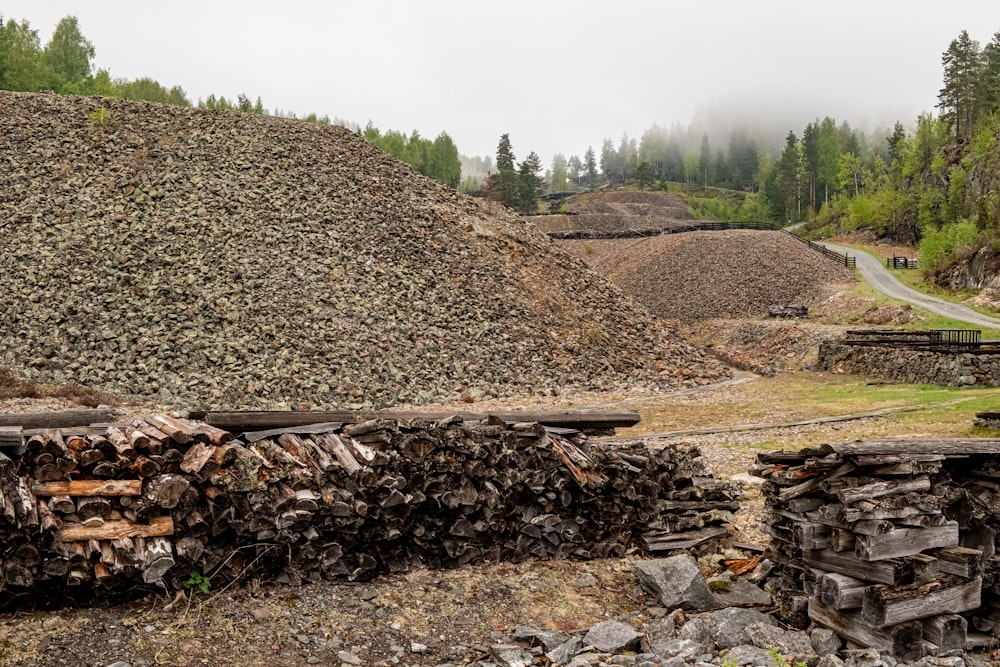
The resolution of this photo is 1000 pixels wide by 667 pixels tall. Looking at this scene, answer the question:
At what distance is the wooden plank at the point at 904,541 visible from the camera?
6863 mm

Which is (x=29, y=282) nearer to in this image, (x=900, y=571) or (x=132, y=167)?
(x=132, y=167)

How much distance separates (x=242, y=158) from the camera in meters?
38.0

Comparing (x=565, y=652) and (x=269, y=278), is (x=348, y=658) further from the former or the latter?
(x=269, y=278)

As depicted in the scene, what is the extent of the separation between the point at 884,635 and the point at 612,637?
8.04 ft

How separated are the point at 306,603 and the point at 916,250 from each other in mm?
85991

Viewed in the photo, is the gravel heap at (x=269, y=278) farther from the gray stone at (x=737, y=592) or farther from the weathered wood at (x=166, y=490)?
the gray stone at (x=737, y=592)

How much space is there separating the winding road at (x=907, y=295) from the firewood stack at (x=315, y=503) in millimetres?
37547

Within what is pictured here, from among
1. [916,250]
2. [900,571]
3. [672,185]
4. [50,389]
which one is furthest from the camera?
[672,185]

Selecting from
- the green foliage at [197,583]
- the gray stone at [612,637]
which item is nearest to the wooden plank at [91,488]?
the green foliage at [197,583]

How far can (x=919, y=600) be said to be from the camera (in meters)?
6.86

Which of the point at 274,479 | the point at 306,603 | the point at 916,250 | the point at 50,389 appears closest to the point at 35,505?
the point at 274,479

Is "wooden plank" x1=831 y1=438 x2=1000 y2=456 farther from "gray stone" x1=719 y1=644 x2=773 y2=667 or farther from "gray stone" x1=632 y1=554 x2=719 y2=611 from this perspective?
"gray stone" x1=632 y1=554 x2=719 y2=611

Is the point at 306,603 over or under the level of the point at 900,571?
under

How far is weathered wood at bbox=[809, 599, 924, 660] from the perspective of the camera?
6.70 m
